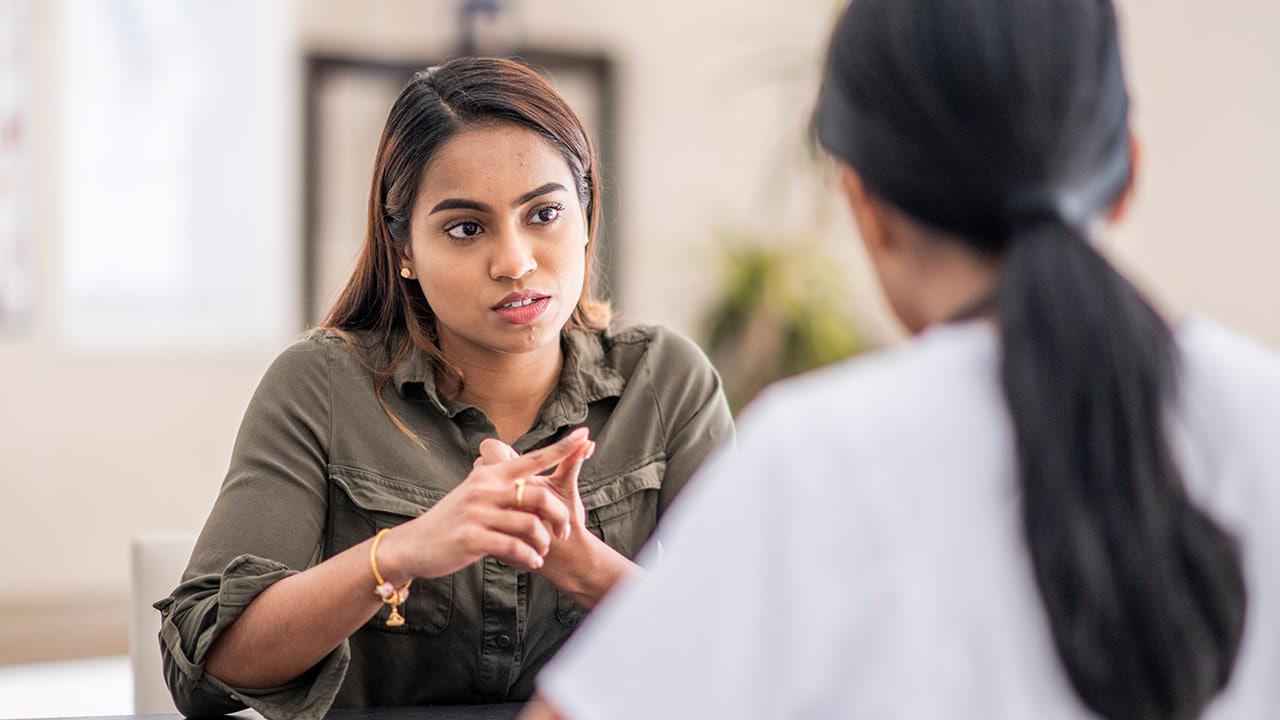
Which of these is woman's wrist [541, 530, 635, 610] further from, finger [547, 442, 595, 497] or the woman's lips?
the woman's lips

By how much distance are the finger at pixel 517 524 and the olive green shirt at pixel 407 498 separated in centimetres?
27

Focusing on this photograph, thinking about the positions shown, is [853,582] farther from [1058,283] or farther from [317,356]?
[317,356]

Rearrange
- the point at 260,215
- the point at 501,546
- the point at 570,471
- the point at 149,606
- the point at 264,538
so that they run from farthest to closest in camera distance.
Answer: the point at 260,215, the point at 149,606, the point at 264,538, the point at 570,471, the point at 501,546

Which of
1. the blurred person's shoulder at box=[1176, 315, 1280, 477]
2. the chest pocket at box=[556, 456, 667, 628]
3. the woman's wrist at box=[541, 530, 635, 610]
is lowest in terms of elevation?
the chest pocket at box=[556, 456, 667, 628]

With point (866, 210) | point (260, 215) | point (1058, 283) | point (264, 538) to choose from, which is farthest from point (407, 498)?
point (260, 215)

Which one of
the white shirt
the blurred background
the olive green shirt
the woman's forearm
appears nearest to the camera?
the white shirt

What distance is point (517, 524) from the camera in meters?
1.18

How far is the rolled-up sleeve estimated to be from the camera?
1.34 metres

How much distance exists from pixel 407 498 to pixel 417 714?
29 cm

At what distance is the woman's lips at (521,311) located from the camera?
1.51 meters

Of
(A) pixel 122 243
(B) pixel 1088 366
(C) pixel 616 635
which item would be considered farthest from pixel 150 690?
(A) pixel 122 243

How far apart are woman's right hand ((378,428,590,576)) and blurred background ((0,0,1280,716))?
303 cm

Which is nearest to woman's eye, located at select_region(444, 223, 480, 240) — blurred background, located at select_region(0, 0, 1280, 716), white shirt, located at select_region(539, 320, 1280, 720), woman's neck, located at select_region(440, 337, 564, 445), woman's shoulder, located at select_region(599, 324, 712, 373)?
woman's neck, located at select_region(440, 337, 564, 445)

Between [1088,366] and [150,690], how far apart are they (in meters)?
1.32
